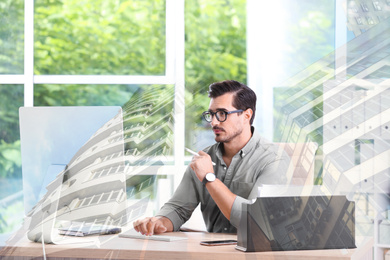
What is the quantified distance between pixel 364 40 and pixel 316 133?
182 mm

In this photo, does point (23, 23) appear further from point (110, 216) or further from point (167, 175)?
point (110, 216)

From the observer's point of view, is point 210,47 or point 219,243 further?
point 210,47

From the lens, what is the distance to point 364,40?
1.92ft

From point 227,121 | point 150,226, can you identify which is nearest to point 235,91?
point 227,121

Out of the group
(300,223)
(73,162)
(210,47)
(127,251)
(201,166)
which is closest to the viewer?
(300,223)

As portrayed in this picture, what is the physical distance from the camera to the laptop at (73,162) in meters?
0.92

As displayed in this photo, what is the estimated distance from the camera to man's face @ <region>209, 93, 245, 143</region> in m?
1.32

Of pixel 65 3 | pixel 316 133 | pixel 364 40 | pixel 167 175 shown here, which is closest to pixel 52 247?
pixel 316 133

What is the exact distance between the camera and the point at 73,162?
937 mm

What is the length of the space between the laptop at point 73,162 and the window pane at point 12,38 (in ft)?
6.16

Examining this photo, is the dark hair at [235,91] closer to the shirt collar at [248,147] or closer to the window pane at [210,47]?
the shirt collar at [248,147]

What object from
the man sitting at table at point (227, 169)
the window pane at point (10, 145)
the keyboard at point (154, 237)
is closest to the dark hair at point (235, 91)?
the man sitting at table at point (227, 169)

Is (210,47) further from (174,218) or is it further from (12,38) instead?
(174,218)

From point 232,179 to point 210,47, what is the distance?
167 cm
